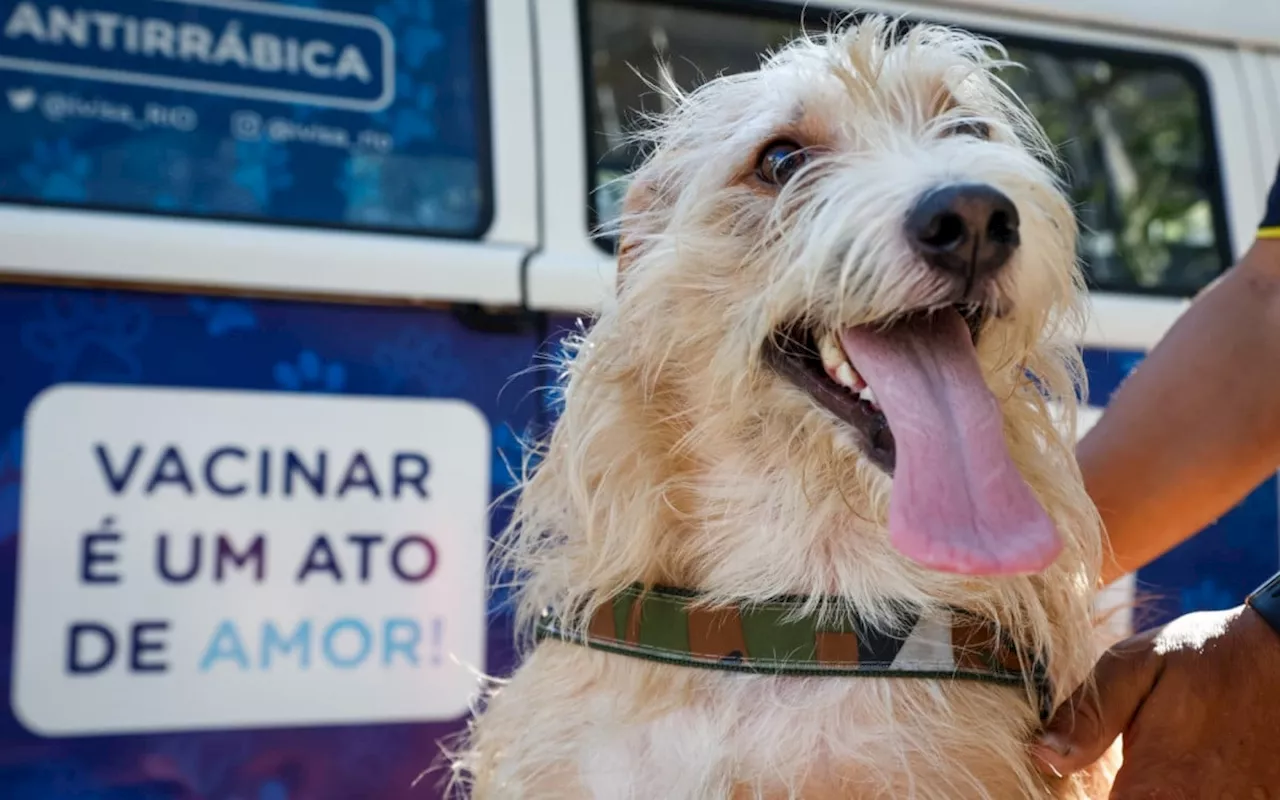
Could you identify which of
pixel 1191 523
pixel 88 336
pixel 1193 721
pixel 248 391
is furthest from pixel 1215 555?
pixel 88 336

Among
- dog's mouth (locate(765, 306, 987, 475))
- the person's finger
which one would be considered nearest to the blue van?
dog's mouth (locate(765, 306, 987, 475))

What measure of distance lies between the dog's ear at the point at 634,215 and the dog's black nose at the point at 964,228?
0.64 m

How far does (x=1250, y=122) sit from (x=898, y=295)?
273cm

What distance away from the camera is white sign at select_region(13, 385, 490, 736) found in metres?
2.51

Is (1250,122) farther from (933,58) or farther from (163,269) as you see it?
(163,269)

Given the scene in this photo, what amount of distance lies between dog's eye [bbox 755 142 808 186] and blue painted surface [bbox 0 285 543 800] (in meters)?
1.00

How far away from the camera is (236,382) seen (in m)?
2.65

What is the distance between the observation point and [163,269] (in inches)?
103

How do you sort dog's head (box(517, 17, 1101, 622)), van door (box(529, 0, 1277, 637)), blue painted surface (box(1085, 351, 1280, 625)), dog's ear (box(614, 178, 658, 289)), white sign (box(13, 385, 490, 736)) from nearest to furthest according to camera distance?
1. dog's head (box(517, 17, 1101, 622))
2. dog's ear (box(614, 178, 658, 289))
3. white sign (box(13, 385, 490, 736))
4. van door (box(529, 0, 1277, 637))
5. blue painted surface (box(1085, 351, 1280, 625))

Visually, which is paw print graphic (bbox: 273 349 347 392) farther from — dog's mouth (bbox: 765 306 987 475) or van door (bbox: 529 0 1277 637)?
dog's mouth (bbox: 765 306 987 475)

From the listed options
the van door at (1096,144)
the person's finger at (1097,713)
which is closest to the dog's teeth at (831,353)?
the person's finger at (1097,713)

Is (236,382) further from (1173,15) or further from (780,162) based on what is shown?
(1173,15)

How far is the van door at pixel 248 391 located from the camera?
8.27 ft

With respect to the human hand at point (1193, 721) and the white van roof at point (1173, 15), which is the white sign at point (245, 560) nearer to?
the human hand at point (1193, 721)
